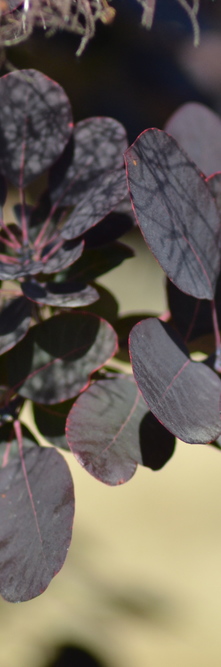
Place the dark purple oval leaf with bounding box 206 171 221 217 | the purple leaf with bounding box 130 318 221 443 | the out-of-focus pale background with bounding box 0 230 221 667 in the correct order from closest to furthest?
the purple leaf with bounding box 130 318 221 443
the dark purple oval leaf with bounding box 206 171 221 217
the out-of-focus pale background with bounding box 0 230 221 667

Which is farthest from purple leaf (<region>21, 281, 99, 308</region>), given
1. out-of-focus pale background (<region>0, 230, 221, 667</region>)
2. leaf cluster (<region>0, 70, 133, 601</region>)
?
out-of-focus pale background (<region>0, 230, 221, 667</region>)

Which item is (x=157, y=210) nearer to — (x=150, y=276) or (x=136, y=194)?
(x=136, y=194)

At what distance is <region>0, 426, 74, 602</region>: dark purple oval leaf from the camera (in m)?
0.31

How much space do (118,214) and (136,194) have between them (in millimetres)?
120

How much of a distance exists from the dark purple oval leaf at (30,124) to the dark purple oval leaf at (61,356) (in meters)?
0.10

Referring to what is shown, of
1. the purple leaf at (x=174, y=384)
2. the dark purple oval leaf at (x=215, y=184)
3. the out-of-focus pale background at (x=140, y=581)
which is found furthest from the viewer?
the out-of-focus pale background at (x=140, y=581)

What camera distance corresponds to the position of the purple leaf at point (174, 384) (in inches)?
10.9

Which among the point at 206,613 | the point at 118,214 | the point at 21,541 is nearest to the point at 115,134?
the point at 118,214

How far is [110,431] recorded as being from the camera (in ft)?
1.09

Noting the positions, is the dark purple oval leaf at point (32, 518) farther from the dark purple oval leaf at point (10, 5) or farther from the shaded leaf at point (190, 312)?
the dark purple oval leaf at point (10, 5)

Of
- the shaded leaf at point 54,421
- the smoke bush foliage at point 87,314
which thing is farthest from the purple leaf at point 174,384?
the shaded leaf at point 54,421

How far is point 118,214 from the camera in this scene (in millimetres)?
398

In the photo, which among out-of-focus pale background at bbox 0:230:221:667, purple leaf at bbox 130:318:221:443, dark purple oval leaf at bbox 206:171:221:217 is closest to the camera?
purple leaf at bbox 130:318:221:443

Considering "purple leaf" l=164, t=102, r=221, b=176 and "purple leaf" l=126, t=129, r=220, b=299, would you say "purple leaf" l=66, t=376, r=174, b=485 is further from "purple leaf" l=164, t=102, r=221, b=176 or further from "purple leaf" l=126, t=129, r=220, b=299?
"purple leaf" l=164, t=102, r=221, b=176
